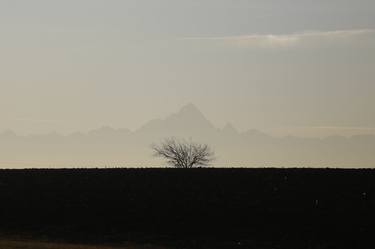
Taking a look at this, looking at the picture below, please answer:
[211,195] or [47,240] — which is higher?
[211,195]

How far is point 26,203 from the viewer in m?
54.8

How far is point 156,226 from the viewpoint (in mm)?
48031

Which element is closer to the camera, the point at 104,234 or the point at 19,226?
the point at 104,234

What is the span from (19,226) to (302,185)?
62.5ft

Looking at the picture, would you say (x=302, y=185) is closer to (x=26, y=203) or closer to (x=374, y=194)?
(x=374, y=194)

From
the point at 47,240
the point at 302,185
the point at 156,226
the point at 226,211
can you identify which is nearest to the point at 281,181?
the point at 302,185

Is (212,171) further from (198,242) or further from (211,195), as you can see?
(198,242)

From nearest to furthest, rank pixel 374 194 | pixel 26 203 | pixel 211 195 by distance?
pixel 374 194, pixel 211 195, pixel 26 203

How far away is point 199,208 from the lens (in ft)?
161

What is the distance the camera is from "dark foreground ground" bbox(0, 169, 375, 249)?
1731 inches

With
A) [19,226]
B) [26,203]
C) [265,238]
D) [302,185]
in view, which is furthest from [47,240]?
[302,185]

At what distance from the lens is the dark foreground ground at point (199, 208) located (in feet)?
144

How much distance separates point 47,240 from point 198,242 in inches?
370

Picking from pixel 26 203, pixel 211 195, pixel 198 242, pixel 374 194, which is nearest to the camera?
pixel 198 242
